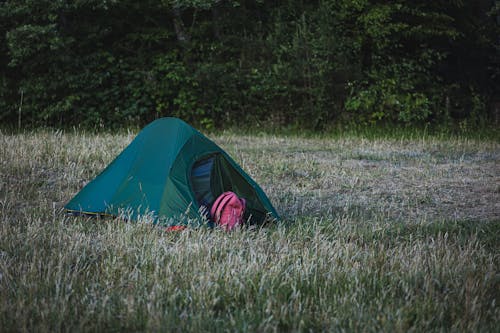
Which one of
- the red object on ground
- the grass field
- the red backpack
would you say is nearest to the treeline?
the grass field

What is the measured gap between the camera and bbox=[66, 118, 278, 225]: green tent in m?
4.84

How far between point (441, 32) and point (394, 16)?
1.32 metres

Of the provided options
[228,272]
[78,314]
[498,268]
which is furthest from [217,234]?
[498,268]

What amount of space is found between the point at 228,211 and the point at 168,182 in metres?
0.58

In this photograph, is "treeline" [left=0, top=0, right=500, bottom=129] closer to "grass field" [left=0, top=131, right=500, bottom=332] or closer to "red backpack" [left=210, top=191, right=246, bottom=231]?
"grass field" [left=0, top=131, right=500, bottom=332]

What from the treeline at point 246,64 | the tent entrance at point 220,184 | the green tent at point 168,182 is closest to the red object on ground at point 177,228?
the green tent at point 168,182

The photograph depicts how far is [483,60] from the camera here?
17.3 metres

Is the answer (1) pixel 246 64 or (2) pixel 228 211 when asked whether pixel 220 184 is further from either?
(1) pixel 246 64

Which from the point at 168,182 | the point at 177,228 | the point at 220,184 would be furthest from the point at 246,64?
the point at 177,228

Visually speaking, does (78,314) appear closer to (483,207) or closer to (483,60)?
(483,207)

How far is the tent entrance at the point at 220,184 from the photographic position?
519 cm

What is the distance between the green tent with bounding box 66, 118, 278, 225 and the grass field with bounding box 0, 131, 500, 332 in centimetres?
24

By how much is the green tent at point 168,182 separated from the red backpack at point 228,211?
0.15m

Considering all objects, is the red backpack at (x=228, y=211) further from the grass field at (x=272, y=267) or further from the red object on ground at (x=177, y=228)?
the red object on ground at (x=177, y=228)
